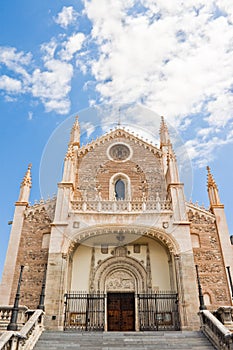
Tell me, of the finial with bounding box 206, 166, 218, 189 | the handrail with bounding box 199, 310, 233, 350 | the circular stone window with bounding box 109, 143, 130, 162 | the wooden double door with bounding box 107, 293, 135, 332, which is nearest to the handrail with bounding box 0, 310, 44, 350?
the wooden double door with bounding box 107, 293, 135, 332

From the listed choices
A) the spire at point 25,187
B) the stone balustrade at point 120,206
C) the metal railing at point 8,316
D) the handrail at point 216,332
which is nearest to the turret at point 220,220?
the stone balustrade at point 120,206

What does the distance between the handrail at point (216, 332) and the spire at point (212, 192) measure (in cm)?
939

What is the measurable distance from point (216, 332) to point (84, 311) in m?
8.33

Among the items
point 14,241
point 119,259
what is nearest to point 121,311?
point 119,259

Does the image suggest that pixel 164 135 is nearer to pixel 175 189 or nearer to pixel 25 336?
pixel 175 189

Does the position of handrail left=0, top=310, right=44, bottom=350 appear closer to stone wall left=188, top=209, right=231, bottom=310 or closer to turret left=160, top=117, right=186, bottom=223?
turret left=160, top=117, right=186, bottom=223

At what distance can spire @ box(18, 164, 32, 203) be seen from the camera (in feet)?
70.0

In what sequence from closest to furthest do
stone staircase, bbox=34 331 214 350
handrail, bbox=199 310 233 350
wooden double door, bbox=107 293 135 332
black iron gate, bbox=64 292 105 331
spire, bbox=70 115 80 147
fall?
handrail, bbox=199 310 233 350
stone staircase, bbox=34 331 214 350
black iron gate, bbox=64 292 105 331
wooden double door, bbox=107 293 135 332
spire, bbox=70 115 80 147

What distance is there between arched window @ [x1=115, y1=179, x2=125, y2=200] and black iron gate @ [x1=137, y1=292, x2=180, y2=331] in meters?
Result: 7.87

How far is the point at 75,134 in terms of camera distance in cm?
2658

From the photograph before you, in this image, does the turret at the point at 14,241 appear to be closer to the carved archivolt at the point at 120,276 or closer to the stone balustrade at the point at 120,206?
the stone balustrade at the point at 120,206

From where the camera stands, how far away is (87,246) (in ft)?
64.0

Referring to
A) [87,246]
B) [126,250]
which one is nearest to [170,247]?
[126,250]

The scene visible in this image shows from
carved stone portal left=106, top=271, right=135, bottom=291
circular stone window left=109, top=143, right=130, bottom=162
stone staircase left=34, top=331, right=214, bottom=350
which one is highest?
circular stone window left=109, top=143, right=130, bottom=162
